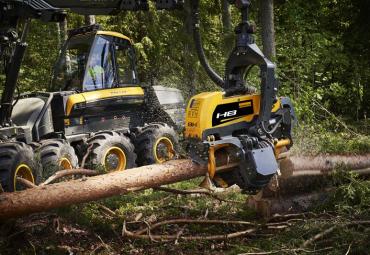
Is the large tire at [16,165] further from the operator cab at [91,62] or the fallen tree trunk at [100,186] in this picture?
the operator cab at [91,62]

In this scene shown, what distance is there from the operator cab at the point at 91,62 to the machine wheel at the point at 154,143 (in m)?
1.08

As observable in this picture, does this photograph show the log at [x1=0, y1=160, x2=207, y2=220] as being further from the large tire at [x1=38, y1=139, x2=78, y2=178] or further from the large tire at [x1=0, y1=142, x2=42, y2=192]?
the large tire at [x1=38, y1=139, x2=78, y2=178]

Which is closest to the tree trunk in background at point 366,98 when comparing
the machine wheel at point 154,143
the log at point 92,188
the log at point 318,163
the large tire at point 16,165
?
the machine wheel at point 154,143

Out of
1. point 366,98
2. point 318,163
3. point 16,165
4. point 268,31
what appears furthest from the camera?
point 366,98

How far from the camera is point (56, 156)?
7.24 meters

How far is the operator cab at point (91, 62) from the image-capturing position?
8680mm

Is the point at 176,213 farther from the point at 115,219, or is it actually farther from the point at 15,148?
the point at 15,148

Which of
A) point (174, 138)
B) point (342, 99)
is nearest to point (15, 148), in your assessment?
point (174, 138)

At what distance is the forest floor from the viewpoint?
4.51m

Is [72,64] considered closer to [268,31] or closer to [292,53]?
[268,31]

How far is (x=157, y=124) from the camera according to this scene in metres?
9.23

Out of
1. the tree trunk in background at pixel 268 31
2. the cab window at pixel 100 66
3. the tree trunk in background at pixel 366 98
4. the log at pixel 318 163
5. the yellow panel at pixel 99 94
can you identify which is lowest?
the log at pixel 318 163

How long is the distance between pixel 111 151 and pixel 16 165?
2.39 metres

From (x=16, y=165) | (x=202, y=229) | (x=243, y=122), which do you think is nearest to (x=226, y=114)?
(x=243, y=122)
